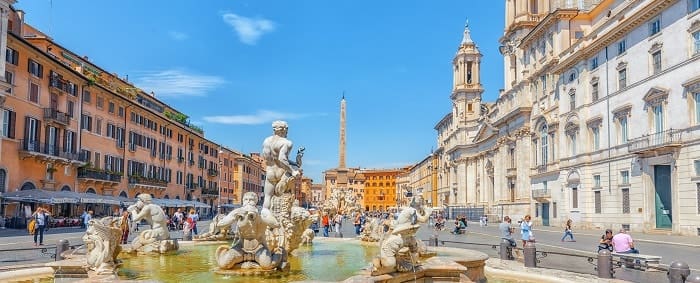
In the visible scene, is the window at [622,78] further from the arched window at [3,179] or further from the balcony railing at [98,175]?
the balcony railing at [98,175]

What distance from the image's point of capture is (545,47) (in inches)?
1868

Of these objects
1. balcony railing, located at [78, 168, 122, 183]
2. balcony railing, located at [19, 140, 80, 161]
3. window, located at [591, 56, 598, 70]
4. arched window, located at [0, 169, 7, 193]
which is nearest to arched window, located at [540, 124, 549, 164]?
window, located at [591, 56, 598, 70]

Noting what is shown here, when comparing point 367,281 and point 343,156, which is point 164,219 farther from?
point 343,156

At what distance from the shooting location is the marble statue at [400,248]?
25.0ft

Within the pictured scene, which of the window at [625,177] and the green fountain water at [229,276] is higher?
the window at [625,177]

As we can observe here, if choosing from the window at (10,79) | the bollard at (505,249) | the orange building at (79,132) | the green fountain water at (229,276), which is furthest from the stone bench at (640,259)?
the window at (10,79)

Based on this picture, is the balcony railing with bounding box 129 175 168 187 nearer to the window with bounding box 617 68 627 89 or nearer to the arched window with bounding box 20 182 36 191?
the arched window with bounding box 20 182 36 191

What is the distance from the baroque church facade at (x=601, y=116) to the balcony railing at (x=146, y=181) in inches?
1315

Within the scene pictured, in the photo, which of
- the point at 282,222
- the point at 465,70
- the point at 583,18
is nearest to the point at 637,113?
the point at 583,18

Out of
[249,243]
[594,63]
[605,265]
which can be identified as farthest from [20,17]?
[605,265]

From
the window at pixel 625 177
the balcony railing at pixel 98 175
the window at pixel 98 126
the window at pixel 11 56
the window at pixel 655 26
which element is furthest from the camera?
the window at pixel 98 126

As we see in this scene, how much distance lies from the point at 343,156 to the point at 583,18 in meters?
35.1

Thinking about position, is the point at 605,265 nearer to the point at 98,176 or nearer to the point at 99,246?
the point at 99,246

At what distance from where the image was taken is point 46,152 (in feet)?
115
